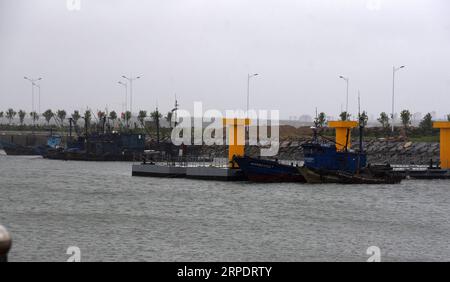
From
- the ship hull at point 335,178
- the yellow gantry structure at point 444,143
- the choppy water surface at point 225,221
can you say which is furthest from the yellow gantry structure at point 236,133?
the yellow gantry structure at point 444,143

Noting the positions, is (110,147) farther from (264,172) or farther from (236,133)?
(264,172)

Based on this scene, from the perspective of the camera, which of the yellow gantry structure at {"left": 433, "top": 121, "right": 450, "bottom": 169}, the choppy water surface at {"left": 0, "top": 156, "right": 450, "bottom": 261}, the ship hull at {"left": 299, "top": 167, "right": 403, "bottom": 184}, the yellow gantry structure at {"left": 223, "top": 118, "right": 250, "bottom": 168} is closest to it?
the choppy water surface at {"left": 0, "top": 156, "right": 450, "bottom": 261}

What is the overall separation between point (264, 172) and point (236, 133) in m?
6.07

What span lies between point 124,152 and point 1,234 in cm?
17446

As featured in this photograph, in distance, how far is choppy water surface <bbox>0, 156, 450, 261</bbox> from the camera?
39562mm

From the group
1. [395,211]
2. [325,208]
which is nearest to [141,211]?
[325,208]

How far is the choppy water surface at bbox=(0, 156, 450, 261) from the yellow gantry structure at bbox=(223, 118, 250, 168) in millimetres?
7176

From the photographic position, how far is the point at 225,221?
5419 centimetres

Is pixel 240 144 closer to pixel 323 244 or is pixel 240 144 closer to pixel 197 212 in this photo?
pixel 197 212

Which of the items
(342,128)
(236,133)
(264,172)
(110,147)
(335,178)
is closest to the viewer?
(335,178)

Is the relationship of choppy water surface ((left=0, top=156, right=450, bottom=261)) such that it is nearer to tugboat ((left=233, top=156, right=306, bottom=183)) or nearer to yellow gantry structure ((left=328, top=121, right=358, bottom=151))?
tugboat ((left=233, top=156, right=306, bottom=183))

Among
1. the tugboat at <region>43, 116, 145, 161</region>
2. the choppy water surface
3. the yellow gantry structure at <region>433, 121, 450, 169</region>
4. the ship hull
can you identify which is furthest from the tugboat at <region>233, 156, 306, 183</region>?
the tugboat at <region>43, 116, 145, 161</region>

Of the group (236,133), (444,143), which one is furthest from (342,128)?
(236,133)

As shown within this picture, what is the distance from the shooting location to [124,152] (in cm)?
18212
